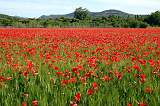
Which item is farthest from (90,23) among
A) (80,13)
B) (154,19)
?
(80,13)

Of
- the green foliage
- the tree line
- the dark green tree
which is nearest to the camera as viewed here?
the tree line

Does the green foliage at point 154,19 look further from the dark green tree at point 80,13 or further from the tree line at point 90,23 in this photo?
the dark green tree at point 80,13

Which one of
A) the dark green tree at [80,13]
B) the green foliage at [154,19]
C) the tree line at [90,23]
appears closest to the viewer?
the tree line at [90,23]

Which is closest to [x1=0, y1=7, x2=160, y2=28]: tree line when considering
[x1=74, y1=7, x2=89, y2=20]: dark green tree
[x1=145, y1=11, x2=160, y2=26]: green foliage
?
[x1=145, y1=11, x2=160, y2=26]: green foliage

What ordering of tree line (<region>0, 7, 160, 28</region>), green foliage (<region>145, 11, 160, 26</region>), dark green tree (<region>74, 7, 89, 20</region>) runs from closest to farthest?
tree line (<region>0, 7, 160, 28</region>), green foliage (<region>145, 11, 160, 26</region>), dark green tree (<region>74, 7, 89, 20</region>)

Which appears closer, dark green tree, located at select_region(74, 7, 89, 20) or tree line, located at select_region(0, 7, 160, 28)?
tree line, located at select_region(0, 7, 160, 28)

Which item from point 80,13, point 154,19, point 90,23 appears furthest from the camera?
point 80,13

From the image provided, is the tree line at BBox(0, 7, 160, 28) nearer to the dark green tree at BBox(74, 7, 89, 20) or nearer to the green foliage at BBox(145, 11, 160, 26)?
the green foliage at BBox(145, 11, 160, 26)

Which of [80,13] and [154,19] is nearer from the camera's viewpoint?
[154,19]

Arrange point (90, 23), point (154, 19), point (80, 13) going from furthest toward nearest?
point (80, 13), point (154, 19), point (90, 23)

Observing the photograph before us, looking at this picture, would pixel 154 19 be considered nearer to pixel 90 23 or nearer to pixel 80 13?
pixel 90 23

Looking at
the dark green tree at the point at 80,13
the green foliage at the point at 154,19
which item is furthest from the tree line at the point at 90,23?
the dark green tree at the point at 80,13

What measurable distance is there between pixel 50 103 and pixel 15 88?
143 centimetres

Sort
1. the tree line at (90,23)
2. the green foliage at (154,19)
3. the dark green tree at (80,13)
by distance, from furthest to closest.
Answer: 1. the dark green tree at (80,13)
2. the green foliage at (154,19)
3. the tree line at (90,23)
